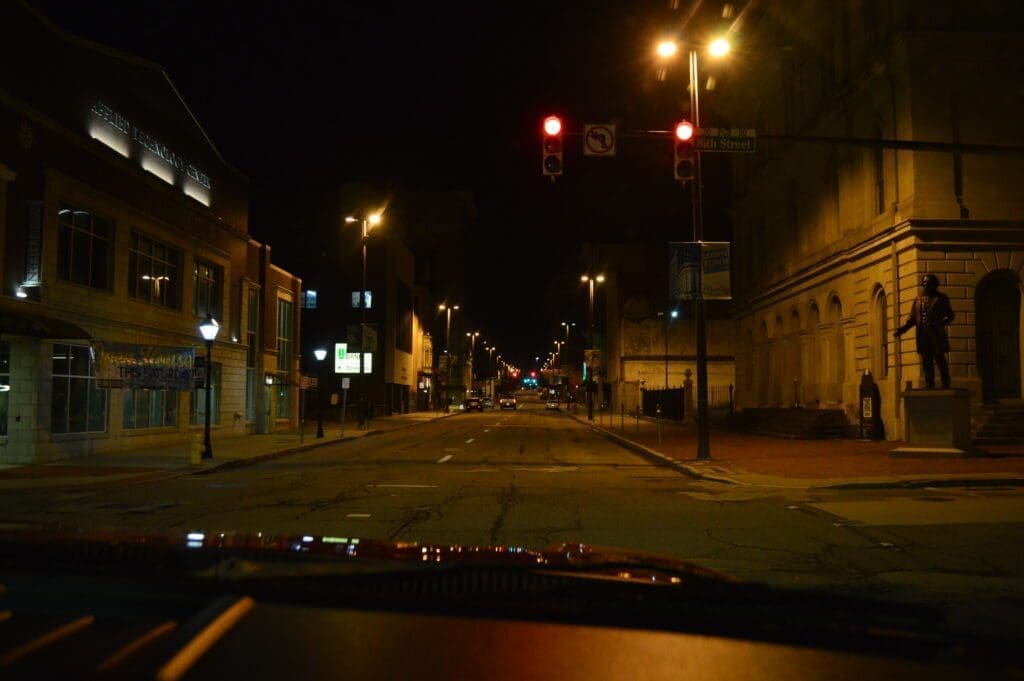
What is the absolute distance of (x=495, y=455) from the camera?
81.0 feet

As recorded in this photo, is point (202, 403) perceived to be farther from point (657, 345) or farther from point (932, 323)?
point (657, 345)

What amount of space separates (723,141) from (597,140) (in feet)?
9.17

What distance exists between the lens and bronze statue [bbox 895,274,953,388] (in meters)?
20.2

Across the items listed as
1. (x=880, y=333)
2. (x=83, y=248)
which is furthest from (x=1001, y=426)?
(x=83, y=248)

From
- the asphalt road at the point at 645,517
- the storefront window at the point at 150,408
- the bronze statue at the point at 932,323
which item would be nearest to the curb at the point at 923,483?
the asphalt road at the point at 645,517

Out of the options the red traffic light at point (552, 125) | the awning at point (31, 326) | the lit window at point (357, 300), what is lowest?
the awning at point (31, 326)

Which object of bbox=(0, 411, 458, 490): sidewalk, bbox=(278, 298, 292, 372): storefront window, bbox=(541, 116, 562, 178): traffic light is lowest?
bbox=(0, 411, 458, 490): sidewalk

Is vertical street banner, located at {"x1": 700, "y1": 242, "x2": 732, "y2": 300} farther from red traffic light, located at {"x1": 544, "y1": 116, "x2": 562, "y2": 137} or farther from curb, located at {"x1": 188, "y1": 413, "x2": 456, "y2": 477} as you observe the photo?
curb, located at {"x1": 188, "y1": 413, "x2": 456, "y2": 477}

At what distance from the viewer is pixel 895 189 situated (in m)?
26.6

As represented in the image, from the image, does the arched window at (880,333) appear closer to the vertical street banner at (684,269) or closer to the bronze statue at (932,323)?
the bronze statue at (932,323)

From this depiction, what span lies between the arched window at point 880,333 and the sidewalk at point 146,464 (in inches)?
768

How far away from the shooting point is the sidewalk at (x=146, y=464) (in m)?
17.7

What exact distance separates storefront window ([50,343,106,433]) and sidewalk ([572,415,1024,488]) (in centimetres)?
1589

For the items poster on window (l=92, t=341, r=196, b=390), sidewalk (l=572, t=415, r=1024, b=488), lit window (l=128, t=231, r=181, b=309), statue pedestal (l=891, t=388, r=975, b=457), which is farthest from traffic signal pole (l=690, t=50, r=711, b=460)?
lit window (l=128, t=231, r=181, b=309)
